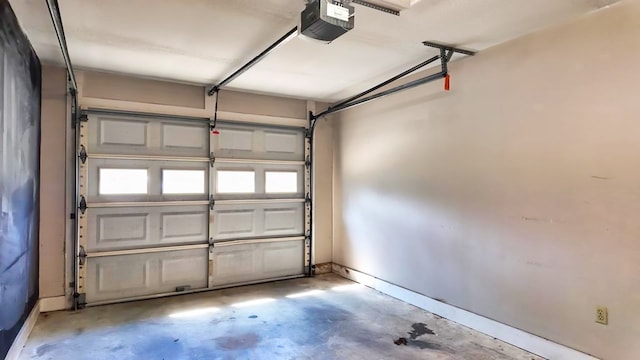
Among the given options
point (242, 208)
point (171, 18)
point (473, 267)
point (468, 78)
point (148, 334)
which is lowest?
point (148, 334)

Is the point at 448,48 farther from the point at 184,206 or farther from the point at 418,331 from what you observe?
the point at 184,206

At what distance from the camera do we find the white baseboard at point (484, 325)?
2.73 meters

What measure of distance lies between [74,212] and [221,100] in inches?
79.9

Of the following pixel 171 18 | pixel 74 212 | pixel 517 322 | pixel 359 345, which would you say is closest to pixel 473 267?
pixel 517 322

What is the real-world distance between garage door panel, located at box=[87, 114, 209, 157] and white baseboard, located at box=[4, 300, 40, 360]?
1.62 metres

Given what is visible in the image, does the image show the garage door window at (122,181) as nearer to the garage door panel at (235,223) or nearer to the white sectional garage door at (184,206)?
the white sectional garage door at (184,206)

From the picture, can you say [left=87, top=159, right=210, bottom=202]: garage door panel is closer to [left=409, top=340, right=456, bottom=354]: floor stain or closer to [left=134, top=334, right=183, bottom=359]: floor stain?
[left=134, top=334, right=183, bottom=359]: floor stain

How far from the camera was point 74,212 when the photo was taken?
3.89 m

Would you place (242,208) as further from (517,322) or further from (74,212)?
(517,322)

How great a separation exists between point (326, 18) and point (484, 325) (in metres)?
2.83

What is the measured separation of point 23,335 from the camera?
2.97 m

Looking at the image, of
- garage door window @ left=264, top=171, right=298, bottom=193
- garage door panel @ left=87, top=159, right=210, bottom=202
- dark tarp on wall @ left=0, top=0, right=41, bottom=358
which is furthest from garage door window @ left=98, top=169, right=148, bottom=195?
garage door window @ left=264, top=171, right=298, bottom=193

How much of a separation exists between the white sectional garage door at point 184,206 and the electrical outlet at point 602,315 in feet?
11.3

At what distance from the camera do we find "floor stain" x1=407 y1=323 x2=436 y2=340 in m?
3.22
